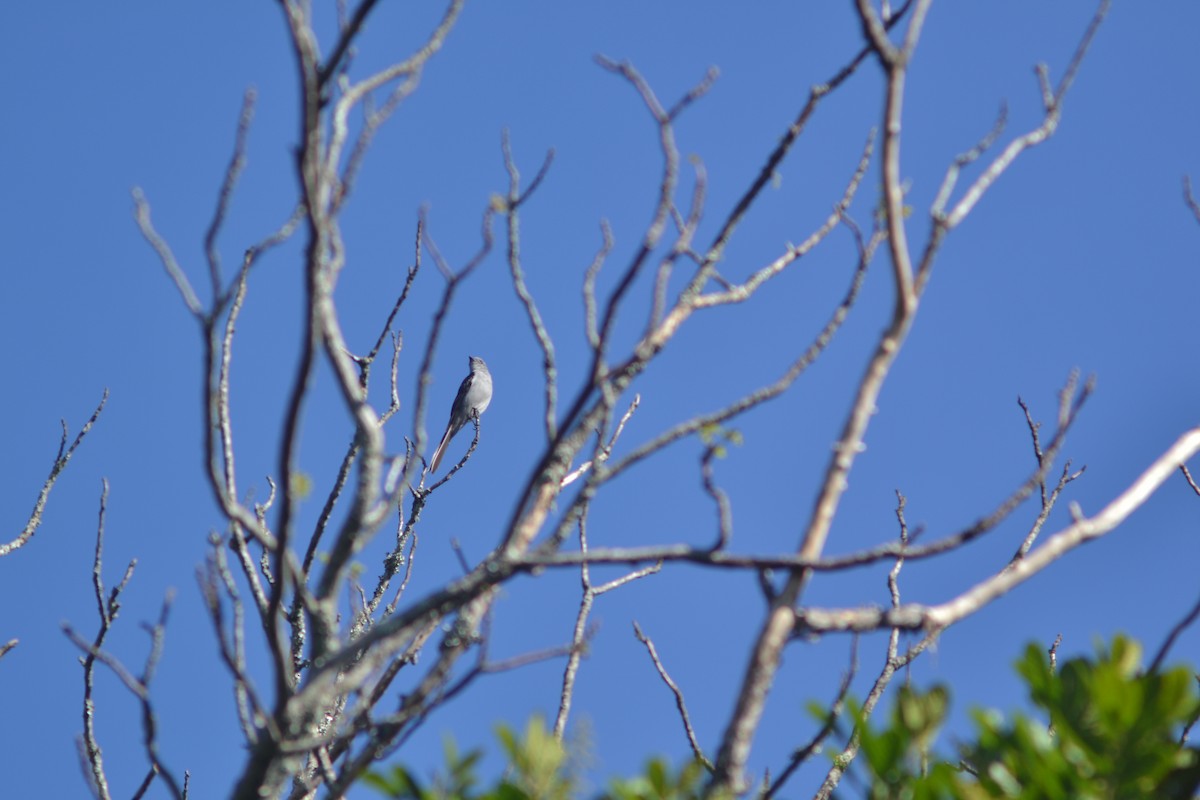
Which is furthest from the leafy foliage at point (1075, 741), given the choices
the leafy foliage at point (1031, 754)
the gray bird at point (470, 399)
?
the gray bird at point (470, 399)

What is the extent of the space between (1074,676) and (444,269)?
1.65 m

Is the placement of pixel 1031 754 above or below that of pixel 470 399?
below

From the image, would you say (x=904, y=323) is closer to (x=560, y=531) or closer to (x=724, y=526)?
(x=724, y=526)

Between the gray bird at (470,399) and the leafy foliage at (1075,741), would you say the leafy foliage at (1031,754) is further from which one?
the gray bird at (470,399)

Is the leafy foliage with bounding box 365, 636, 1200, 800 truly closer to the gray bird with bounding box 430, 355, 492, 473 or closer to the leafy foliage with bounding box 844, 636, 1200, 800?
the leafy foliage with bounding box 844, 636, 1200, 800

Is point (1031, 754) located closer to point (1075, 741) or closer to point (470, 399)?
point (1075, 741)

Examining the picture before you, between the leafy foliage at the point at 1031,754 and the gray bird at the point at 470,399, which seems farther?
the gray bird at the point at 470,399

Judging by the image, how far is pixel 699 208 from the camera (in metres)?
2.96

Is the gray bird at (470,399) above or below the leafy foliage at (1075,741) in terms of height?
above

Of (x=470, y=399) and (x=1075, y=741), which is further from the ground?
(x=470, y=399)

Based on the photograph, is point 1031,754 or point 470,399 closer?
point 1031,754

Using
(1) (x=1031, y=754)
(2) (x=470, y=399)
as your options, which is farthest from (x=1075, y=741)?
(2) (x=470, y=399)

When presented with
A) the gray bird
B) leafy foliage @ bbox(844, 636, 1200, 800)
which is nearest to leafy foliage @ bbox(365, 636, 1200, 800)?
leafy foliage @ bbox(844, 636, 1200, 800)

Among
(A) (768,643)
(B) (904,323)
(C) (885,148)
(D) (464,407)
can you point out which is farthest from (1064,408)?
(D) (464,407)
